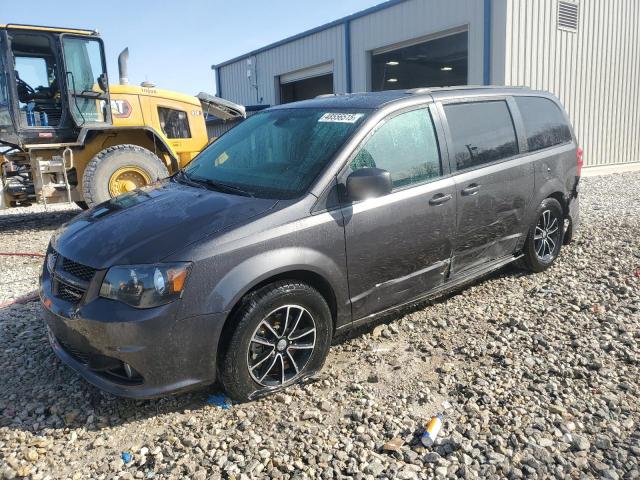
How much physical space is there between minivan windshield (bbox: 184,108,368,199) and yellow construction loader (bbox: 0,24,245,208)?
460 cm

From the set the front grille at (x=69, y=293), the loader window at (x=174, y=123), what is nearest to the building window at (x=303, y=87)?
the loader window at (x=174, y=123)

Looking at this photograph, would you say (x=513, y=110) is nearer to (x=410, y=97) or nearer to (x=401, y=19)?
(x=410, y=97)

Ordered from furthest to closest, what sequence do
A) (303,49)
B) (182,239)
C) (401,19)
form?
(303,49), (401,19), (182,239)

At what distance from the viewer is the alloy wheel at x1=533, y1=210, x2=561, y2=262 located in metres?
5.13

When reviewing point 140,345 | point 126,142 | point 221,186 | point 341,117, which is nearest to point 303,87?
point 126,142

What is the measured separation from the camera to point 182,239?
288 centimetres

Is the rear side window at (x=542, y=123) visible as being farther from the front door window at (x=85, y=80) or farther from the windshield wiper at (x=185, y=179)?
the front door window at (x=85, y=80)

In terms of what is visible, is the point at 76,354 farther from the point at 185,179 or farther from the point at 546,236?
the point at 546,236

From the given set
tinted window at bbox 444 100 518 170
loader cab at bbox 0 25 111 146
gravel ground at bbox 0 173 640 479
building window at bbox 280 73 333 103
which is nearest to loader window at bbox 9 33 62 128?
loader cab at bbox 0 25 111 146

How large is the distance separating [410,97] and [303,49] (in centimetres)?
1567

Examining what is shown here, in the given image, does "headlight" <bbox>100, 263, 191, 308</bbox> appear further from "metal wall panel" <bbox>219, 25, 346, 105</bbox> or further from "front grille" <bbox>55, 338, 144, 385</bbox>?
"metal wall panel" <bbox>219, 25, 346, 105</bbox>

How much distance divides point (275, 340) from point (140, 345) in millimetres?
787

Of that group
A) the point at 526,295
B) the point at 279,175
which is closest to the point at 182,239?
the point at 279,175

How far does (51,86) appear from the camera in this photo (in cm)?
870
